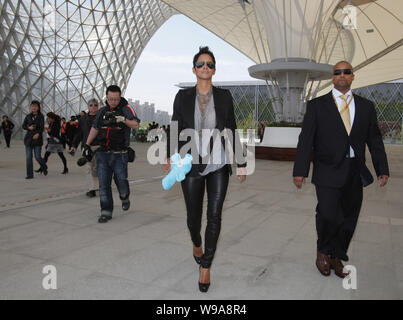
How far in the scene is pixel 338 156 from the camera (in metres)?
3.21

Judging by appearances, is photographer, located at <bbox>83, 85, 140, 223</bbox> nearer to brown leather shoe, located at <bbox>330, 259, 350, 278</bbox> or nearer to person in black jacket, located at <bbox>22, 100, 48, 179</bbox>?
brown leather shoe, located at <bbox>330, 259, 350, 278</bbox>

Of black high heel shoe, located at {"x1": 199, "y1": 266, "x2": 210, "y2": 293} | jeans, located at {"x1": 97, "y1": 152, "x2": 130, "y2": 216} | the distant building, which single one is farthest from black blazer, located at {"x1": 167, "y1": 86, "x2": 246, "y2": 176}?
the distant building

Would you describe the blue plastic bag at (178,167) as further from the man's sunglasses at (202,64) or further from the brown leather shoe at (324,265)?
the brown leather shoe at (324,265)

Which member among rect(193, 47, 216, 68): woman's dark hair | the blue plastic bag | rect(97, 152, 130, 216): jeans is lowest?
rect(97, 152, 130, 216): jeans

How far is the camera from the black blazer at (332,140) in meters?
3.21

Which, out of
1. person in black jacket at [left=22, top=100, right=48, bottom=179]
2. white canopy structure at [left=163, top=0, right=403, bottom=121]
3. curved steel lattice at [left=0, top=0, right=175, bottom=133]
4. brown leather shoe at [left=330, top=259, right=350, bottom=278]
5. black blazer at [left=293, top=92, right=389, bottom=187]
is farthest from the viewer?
curved steel lattice at [left=0, top=0, right=175, bottom=133]

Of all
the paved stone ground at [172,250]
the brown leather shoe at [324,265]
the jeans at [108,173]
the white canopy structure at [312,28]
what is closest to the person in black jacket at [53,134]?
the paved stone ground at [172,250]

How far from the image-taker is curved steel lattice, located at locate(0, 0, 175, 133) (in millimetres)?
33622

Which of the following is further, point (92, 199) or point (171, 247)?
point (92, 199)

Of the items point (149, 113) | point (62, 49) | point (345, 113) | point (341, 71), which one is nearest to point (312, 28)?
point (341, 71)

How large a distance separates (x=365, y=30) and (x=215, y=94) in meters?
34.5
